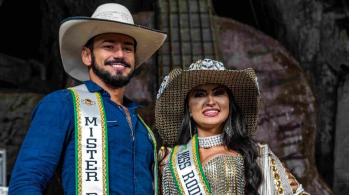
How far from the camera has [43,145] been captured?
235cm

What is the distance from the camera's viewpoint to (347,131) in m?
4.73

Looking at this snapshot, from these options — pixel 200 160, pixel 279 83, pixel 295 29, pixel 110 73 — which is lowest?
pixel 200 160

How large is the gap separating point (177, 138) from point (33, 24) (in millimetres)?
2882

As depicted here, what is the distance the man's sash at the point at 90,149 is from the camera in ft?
8.13

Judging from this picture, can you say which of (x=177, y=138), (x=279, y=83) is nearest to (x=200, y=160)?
(x=177, y=138)

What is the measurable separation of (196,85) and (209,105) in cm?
17

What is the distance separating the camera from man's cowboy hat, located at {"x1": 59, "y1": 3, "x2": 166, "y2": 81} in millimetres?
2793

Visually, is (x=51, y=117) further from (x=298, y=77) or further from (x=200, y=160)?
(x=298, y=77)

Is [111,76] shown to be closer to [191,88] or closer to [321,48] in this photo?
[191,88]

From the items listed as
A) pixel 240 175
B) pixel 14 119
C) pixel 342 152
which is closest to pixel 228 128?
pixel 240 175

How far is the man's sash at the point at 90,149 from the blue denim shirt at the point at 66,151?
3 cm

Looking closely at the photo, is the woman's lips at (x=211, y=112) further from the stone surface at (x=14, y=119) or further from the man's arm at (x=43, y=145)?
the stone surface at (x=14, y=119)

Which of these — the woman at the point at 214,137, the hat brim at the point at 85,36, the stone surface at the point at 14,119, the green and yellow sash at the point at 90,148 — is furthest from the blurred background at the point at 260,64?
the green and yellow sash at the point at 90,148

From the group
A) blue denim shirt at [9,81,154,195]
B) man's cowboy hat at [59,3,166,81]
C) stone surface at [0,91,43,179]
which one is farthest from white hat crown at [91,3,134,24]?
stone surface at [0,91,43,179]
